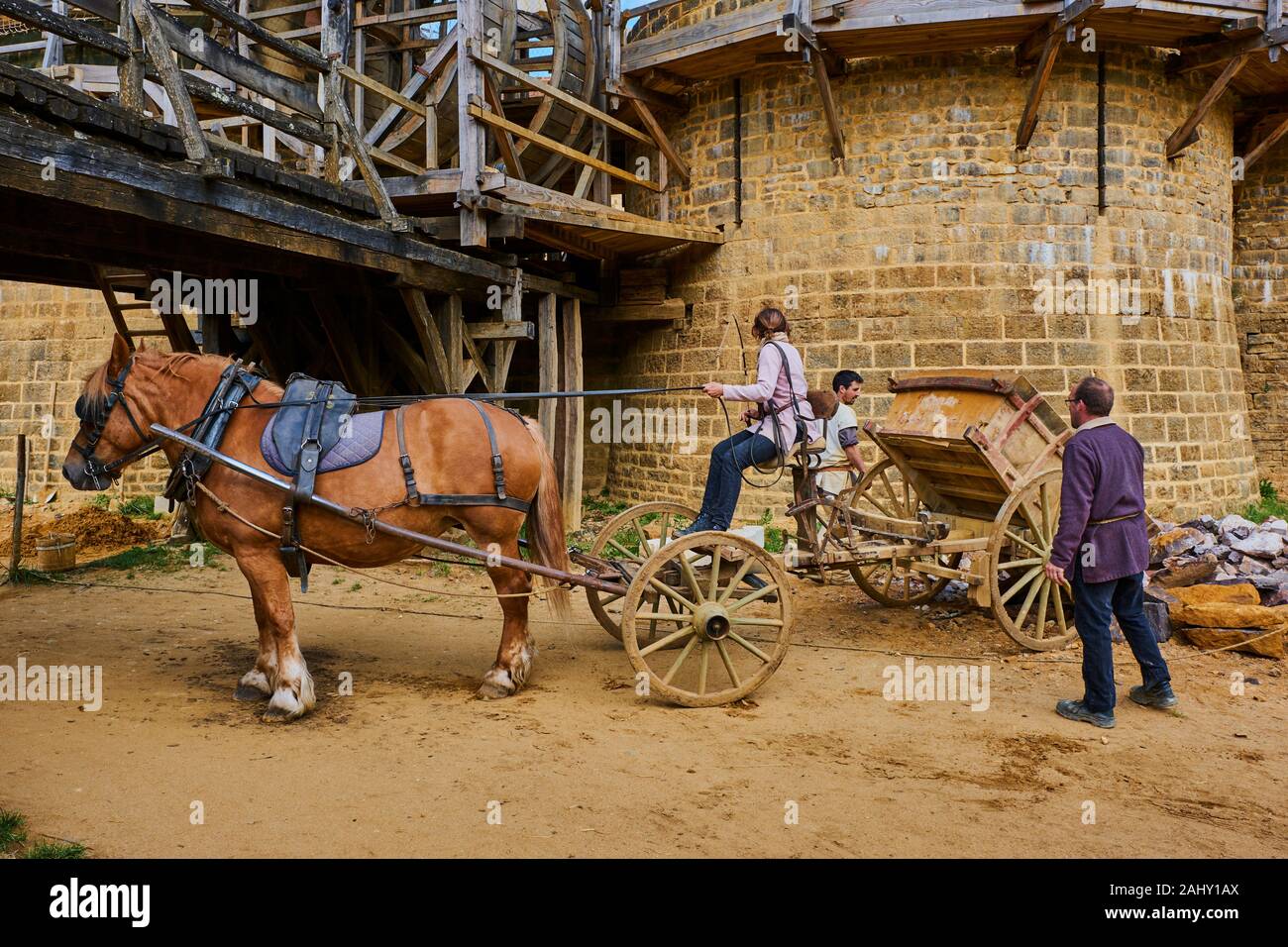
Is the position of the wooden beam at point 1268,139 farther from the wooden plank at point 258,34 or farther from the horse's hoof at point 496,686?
the horse's hoof at point 496,686

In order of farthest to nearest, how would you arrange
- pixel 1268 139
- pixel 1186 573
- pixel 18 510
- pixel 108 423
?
pixel 1268 139 → pixel 18 510 → pixel 1186 573 → pixel 108 423

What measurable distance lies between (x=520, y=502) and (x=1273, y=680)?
471 cm

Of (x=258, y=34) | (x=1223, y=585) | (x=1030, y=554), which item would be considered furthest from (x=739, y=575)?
(x=258, y=34)

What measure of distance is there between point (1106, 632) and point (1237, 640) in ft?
7.09

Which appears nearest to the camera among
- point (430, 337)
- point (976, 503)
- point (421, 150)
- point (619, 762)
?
point (619, 762)

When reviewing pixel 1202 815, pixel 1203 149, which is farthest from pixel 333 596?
pixel 1203 149

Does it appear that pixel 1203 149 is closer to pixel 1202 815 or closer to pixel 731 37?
pixel 731 37

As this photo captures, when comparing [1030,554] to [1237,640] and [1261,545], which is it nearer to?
[1237,640]

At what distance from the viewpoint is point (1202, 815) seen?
3834 mm

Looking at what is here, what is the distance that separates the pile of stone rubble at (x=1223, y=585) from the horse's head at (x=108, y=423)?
6544 mm

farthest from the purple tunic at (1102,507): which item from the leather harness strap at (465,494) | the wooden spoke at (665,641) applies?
the leather harness strap at (465,494)

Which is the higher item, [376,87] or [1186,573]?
[376,87]

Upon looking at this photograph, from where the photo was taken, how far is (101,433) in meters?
5.12

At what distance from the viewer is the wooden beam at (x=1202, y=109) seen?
32.9 feet
